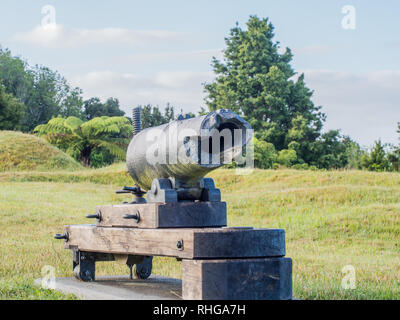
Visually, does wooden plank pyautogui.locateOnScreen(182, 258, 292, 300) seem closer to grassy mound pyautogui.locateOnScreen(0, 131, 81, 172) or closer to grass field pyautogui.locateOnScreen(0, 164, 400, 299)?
grass field pyautogui.locateOnScreen(0, 164, 400, 299)

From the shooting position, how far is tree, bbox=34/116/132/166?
1037 inches

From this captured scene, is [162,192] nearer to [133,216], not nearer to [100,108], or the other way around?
[133,216]

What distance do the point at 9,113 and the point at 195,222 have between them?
3209 cm

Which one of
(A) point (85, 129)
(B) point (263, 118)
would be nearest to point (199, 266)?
(A) point (85, 129)

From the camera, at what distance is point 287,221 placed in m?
11.3

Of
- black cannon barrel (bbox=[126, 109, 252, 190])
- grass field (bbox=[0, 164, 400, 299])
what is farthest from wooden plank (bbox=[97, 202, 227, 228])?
grass field (bbox=[0, 164, 400, 299])

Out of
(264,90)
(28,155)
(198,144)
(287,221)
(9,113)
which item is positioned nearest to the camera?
(198,144)

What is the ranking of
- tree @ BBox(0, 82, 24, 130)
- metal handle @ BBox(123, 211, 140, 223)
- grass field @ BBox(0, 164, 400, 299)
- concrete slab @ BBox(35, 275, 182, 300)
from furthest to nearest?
tree @ BBox(0, 82, 24, 130)
grass field @ BBox(0, 164, 400, 299)
concrete slab @ BBox(35, 275, 182, 300)
metal handle @ BBox(123, 211, 140, 223)

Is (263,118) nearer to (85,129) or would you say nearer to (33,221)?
(85,129)

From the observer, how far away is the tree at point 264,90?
2980 centimetres

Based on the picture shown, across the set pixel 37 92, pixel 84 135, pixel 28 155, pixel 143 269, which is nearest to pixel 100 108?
pixel 37 92

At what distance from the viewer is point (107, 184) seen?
18.7m

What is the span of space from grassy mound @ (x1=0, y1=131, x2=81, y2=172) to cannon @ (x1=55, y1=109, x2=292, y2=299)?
18208 millimetres

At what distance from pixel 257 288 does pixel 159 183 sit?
36.8 inches
